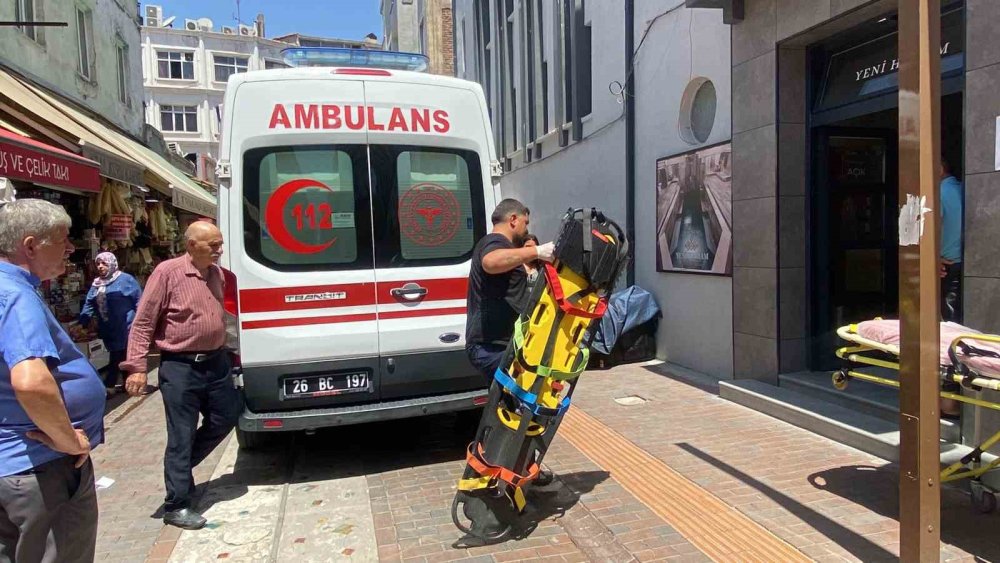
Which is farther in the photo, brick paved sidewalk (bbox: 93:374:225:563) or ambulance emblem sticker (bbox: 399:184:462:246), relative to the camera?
ambulance emblem sticker (bbox: 399:184:462:246)

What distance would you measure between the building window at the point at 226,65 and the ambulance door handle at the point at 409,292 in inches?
1765

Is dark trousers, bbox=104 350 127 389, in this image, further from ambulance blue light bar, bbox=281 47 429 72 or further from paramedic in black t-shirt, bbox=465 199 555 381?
paramedic in black t-shirt, bbox=465 199 555 381

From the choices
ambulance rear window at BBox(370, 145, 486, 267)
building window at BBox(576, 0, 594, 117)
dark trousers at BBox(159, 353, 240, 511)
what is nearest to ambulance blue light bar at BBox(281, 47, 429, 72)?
ambulance rear window at BBox(370, 145, 486, 267)

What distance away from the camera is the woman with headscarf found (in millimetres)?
7504

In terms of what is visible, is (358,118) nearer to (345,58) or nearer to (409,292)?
(345,58)

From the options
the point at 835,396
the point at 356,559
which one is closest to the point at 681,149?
the point at 835,396

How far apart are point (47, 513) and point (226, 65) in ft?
159

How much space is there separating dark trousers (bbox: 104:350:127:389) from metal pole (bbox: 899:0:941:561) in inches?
314

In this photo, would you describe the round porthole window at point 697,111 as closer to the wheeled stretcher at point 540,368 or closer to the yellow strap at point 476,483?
the wheeled stretcher at point 540,368

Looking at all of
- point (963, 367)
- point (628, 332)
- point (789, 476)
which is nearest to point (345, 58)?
point (789, 476)

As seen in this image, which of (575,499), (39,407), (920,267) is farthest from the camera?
(575,499)

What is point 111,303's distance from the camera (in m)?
7.51

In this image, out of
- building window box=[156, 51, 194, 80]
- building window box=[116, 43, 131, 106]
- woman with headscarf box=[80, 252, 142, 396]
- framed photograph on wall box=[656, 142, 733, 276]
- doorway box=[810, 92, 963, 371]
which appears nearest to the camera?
doorway box=[810, 92, 963, 371]

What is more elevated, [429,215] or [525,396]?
[429,215]
